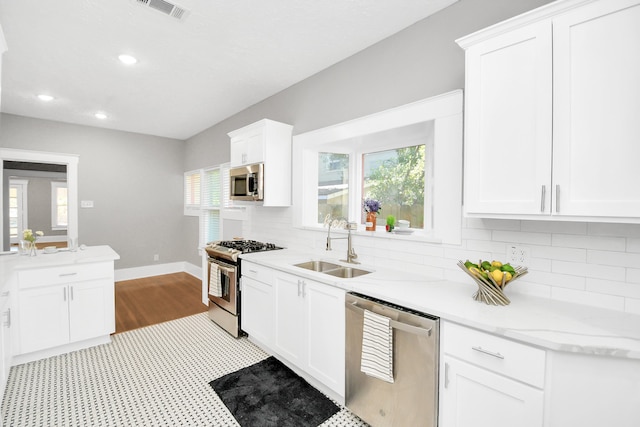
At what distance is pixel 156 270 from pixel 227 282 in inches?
135

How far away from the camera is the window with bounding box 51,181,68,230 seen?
814 cm

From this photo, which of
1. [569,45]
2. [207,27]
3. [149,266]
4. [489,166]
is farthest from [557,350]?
[149,266]

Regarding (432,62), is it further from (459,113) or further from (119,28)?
(119,28)

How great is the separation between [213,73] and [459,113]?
2479 millimetres

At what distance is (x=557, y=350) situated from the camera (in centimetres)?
116

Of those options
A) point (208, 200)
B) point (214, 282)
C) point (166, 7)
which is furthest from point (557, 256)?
point (208, 200)

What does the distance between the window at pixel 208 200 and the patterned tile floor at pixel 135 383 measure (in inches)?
90.1

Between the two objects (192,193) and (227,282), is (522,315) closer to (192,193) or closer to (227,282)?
(227,282)

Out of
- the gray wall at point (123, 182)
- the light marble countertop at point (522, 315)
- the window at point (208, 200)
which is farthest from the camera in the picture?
the window at point (208, 200)

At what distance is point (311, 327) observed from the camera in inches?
87.6

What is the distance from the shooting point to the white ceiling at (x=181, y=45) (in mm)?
2070

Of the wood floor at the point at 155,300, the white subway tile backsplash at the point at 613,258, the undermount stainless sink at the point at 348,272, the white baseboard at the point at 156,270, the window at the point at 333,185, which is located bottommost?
the wood floor at the point at 155,300

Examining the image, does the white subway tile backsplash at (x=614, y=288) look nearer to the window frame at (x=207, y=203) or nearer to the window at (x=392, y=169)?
the window at (x=392, y=169)

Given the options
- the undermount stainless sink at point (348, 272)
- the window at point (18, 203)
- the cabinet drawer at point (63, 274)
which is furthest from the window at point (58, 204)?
the undermount stainless sink at point (348, 272)
